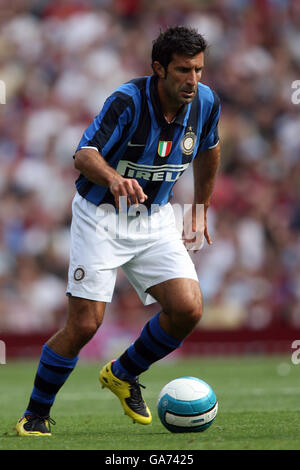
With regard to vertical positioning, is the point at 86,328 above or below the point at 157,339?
above

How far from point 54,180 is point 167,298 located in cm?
843

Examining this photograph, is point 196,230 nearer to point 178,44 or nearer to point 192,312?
point 192,312

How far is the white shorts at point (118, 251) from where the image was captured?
17.2ft

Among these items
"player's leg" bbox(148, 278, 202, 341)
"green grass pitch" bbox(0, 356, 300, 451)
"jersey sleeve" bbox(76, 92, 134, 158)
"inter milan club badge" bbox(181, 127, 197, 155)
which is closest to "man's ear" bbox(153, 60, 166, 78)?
"jersey sleeve" bbox(76, 92, 134, 158)

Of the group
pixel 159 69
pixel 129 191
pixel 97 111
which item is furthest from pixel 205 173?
pixel 97 111

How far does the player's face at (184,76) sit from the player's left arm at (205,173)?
2.24ft

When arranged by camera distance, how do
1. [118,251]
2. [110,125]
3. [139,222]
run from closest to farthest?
[110,125] → [118,251] → [139,222]

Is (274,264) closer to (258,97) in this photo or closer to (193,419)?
(258,97)

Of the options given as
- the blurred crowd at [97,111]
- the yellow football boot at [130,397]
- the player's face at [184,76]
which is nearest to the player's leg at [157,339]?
the yellow football boot at [130,397]

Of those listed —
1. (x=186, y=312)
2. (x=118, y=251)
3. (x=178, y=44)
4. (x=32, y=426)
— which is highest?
(x=178, y=44)

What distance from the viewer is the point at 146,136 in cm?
530

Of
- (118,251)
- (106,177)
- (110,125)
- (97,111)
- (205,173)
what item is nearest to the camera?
(106,177)

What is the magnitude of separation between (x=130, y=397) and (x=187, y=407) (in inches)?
21.9

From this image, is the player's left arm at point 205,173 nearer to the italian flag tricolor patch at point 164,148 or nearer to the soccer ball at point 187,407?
the italian flag tricolor patch at point 164,148
